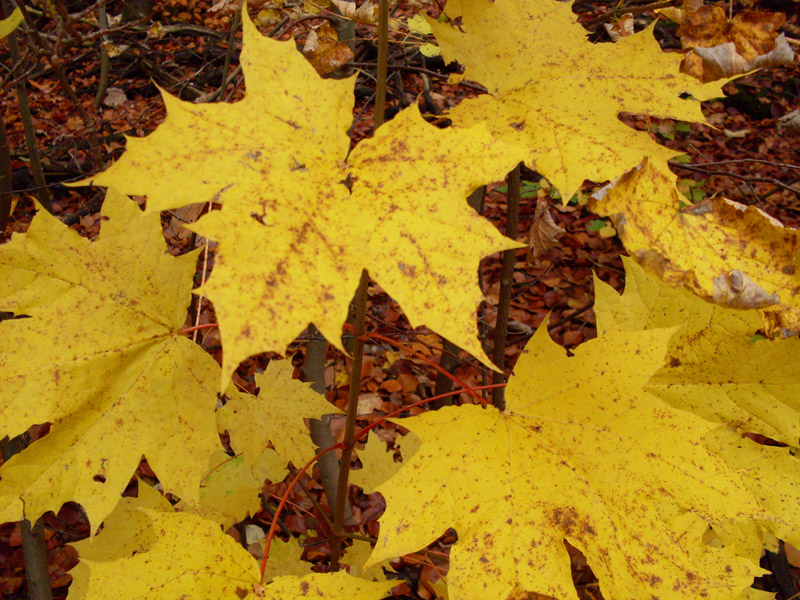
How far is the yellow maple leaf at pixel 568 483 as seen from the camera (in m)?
0.96

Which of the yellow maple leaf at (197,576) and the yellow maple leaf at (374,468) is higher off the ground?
the yellow maple leaf at (197,576)

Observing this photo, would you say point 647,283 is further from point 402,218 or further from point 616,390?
point 402,218

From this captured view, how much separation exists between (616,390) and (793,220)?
15.1 feet

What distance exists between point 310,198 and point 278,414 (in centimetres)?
92

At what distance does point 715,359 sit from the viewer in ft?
4.33

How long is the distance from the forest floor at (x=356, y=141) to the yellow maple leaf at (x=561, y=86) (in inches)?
32.2

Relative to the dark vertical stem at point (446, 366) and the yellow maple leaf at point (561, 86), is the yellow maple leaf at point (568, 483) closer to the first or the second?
the yellow maple leaf at point (561, 86)

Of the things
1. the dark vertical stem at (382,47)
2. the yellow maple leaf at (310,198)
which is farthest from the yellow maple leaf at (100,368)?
the dark vertical stem at (382,47)

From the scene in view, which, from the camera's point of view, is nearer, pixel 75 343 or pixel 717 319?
pixel 75 343

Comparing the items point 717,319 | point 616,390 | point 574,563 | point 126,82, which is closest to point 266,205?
point 616,390

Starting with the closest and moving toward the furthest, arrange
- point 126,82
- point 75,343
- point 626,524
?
1. point 626,524
2. point 75,343
3. point 126,82

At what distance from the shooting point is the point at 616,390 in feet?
3.40

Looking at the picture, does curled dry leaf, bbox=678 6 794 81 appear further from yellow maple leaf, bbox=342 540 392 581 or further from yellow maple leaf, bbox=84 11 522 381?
yellow maple leaf, bbox=342 540 392 581

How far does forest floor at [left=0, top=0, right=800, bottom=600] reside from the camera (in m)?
2.56
